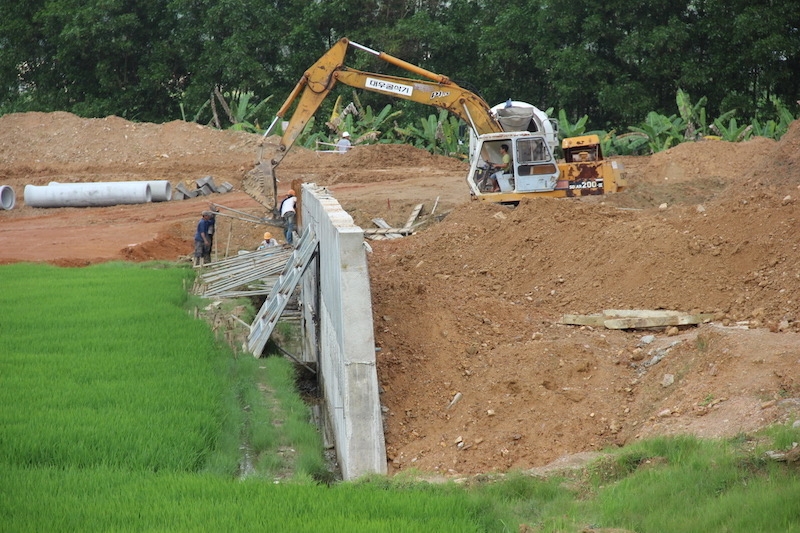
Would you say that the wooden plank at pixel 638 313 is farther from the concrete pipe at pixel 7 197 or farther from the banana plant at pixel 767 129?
the banana plant at pixel 767 129

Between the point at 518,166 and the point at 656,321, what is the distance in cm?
889

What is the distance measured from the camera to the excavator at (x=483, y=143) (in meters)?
21.3

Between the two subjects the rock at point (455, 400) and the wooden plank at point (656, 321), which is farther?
the wooden plank at point (656, 321)

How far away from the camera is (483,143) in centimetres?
2138

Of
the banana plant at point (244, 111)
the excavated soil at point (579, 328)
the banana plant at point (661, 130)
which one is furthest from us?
the banana plant at point (244, 111)

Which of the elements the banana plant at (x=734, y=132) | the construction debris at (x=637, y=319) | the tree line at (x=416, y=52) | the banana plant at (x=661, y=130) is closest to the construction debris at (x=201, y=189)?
the tree line at (x=416, y=52)

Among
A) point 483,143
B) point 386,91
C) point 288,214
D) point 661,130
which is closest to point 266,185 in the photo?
point 288,214

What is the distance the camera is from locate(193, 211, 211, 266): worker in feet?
69.4

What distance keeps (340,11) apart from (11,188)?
18.3m

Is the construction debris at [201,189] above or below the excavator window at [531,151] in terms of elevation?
below

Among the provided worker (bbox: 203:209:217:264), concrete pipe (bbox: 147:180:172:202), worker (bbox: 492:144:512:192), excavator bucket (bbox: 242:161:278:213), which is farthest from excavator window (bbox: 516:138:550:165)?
concrete pipe (bbox: 147:180:172:202)

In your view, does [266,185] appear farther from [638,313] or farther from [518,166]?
[638,313]

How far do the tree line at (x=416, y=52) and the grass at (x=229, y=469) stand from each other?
90.4ft

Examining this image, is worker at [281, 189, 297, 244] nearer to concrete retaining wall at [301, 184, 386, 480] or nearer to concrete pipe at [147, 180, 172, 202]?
concrete retaining wall at [301, 184, 386, 480]
